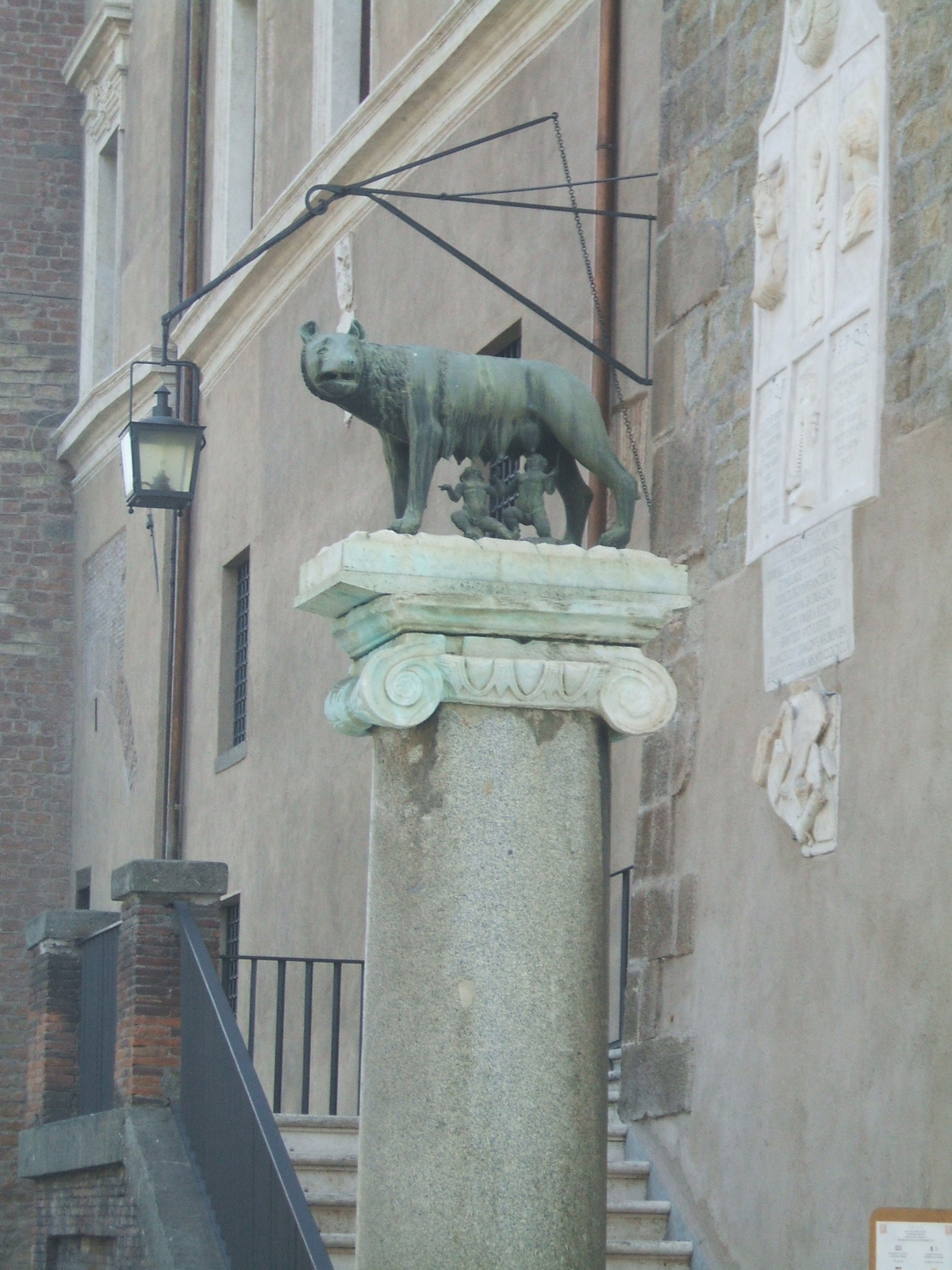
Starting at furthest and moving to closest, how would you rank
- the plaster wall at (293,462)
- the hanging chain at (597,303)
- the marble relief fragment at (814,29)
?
the plaster wall at (293,462) → the hanging chain at (597,303) → the marble relief fragment at (814,29)

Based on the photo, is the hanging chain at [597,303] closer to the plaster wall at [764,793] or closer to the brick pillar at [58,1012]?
the plaster wall at [764,793]

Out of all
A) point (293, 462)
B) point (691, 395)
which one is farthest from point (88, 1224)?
point (293, 462)

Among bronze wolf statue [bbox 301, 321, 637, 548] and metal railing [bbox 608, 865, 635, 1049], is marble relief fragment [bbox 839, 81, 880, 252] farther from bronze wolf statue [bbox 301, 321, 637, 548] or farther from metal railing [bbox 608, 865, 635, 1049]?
metal railing [bbox 608, 865, 635, 1049]

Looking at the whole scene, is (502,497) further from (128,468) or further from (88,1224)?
(128,468)

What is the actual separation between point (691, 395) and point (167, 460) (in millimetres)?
4920

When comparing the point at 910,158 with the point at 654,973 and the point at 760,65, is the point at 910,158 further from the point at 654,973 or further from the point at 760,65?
the point at 654,973

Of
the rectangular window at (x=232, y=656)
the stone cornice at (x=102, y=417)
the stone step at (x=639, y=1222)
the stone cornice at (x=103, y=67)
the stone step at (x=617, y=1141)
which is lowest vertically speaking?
the stone step at (x=639, y=1222)

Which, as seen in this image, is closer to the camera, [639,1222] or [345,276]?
[639,1222]

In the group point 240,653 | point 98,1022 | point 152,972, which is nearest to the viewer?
point 152,972

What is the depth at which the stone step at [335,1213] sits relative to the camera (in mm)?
8695

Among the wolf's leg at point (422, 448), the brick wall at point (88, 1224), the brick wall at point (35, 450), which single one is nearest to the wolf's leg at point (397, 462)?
the wolf's leg at point (422, 448)

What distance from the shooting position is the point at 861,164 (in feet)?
28.2

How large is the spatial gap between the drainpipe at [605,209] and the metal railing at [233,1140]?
9.25 feet

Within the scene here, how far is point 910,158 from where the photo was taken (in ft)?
27.1
